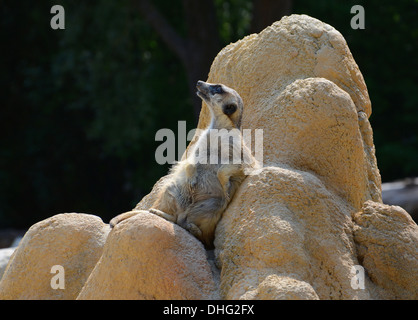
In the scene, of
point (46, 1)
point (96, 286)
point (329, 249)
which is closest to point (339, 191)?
point (329, 249)

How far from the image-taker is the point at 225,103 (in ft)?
18.9

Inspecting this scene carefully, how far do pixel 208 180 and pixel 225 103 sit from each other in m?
0.76

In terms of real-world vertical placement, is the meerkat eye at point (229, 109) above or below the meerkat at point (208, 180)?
above

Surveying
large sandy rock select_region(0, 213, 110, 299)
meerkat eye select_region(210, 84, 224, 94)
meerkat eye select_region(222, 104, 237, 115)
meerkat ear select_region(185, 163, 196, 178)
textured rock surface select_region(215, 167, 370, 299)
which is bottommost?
large sandy rock select_region(0, 213, 110, 299)

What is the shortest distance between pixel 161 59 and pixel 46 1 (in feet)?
9.90

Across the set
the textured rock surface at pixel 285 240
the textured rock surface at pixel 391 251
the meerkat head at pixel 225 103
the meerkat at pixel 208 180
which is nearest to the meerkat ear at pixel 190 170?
the meerkat at pixel 208 180

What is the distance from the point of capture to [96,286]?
4.78 m

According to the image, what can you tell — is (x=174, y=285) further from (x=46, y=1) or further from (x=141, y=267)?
(x=46, y=1)

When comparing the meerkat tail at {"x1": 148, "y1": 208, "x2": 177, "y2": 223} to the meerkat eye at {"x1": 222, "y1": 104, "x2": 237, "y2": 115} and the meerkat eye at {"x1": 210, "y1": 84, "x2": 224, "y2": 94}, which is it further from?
the meerkat eye at {"x1": 210, "y1": 84, "x2": 224, "y2": 94}

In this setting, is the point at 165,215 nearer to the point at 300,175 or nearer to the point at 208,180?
the point at 208,180

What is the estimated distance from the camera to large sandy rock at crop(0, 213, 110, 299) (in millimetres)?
5414

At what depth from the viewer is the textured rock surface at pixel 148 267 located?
462 cm

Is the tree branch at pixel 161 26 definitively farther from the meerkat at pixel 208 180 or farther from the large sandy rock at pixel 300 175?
the meerkat at pixel 208 180

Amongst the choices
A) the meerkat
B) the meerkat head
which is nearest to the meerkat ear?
the meerkat
